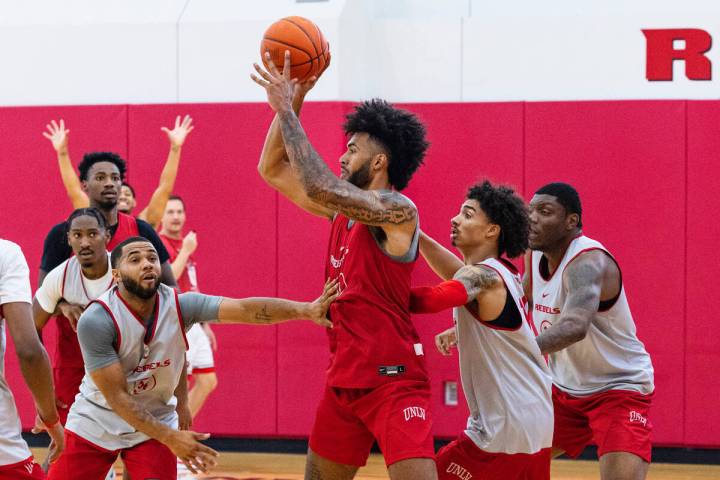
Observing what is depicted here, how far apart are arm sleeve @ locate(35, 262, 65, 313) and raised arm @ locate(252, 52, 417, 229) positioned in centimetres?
176

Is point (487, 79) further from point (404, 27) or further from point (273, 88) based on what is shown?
point (273, 88)

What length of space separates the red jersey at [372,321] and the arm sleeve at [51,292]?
176cm

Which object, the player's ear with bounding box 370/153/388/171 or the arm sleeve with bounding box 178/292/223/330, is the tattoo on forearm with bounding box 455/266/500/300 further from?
the arm sleeve with bounding box 178/292/223/330

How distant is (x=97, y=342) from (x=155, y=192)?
3443 mm

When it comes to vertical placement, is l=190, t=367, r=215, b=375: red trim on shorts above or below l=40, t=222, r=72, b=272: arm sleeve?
below

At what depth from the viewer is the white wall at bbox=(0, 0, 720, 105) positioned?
7848 mm

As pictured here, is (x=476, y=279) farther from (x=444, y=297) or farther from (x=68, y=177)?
(x=68, y=177)

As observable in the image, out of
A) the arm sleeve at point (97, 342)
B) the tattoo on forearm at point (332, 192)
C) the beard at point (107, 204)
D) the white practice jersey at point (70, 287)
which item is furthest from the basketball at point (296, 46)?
the beard at point (107, 204)

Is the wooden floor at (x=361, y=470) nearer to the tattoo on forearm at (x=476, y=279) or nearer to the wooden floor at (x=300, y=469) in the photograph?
the wooden floor at (x=300, y=469)

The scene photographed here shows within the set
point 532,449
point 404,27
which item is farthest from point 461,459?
point 404,27


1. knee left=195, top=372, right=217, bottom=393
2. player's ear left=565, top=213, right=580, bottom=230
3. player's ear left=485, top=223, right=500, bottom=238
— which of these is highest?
player's ear left=565, top=213, right=580, bottom=230

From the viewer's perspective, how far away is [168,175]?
23.8 ft

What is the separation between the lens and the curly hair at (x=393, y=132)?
13.7ft

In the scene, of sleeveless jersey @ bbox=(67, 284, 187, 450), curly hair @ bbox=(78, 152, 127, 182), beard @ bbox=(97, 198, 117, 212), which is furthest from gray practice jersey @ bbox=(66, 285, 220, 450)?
curly hair @ bbox=(78, 152, 127, 182)
